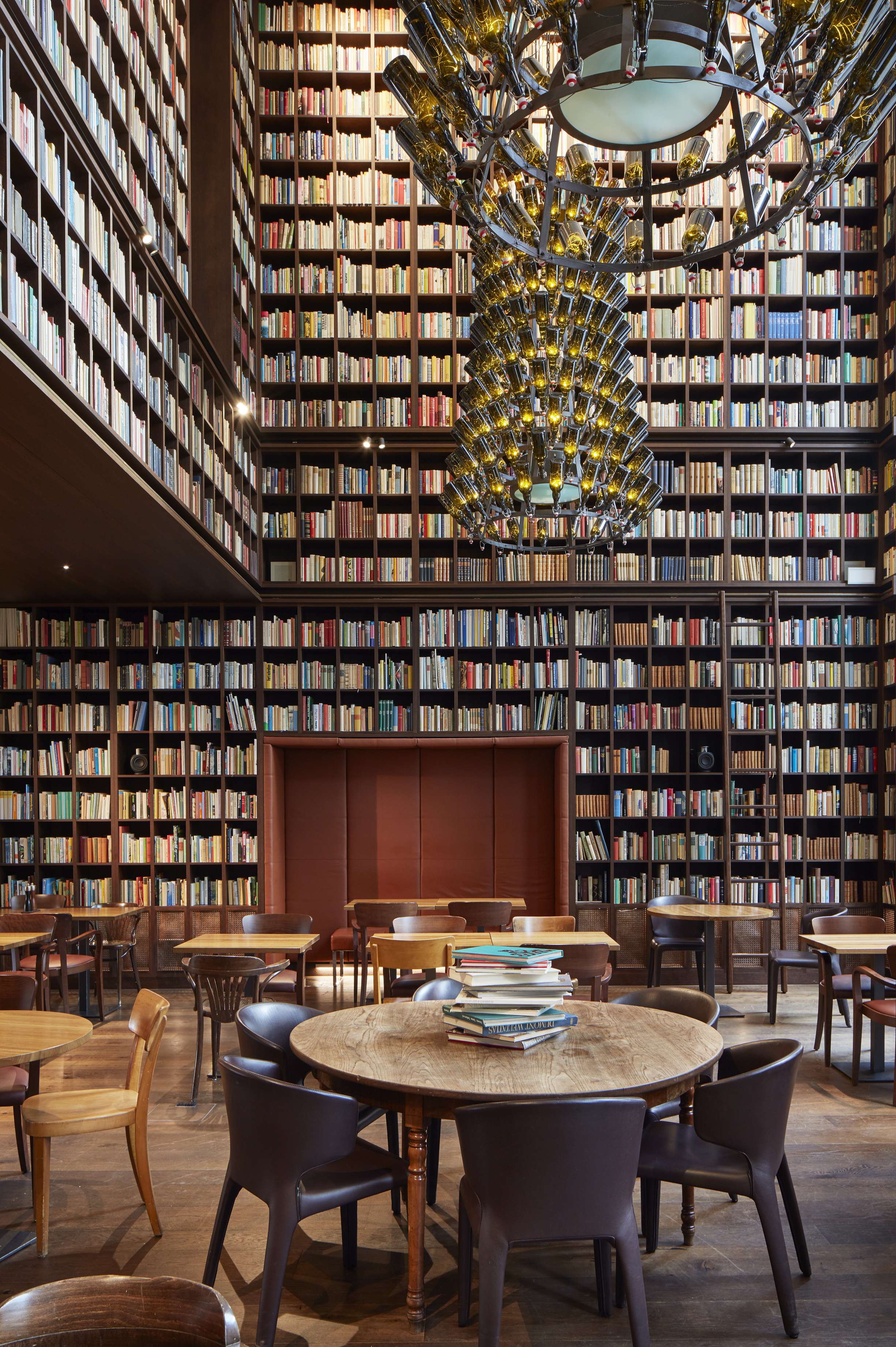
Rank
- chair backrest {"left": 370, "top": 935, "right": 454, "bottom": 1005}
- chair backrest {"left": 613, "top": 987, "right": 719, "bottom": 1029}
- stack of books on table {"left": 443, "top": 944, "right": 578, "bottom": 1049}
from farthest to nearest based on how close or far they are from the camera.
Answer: chair backrest {"left": 370, "top": 935, "right": 454, "bottom": 1005} → chair backrest {"left": 613, "top": 987, "right": 719, "bottom": 1029} → stack of books on table {"left": 443, "top": 944, "right": 578, "bottom": 1049}

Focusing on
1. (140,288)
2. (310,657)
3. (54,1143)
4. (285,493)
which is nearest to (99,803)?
(310,657)

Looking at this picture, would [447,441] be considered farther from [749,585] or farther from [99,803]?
[99,803]

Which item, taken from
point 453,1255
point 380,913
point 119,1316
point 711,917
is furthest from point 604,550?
point 119,1316

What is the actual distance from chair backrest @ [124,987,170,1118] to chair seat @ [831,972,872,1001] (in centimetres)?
394

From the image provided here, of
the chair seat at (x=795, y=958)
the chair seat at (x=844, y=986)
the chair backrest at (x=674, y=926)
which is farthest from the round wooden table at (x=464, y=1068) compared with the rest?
the chair backrest at (x=674, y=926)

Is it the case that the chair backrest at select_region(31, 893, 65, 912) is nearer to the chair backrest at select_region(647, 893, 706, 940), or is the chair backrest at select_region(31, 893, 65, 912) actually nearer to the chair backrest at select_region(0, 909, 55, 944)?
the chair backrest at select_region(0, 909, 55, 944)

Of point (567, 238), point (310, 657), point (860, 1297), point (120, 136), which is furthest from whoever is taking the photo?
point (310, 657)

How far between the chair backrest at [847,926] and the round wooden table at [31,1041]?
461 centimetres

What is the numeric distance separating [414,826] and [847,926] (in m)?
3.79

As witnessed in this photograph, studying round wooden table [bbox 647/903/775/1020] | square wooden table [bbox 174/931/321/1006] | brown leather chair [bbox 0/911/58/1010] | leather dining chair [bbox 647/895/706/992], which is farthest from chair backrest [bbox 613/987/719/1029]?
brown leather chair [bbox 0/911/58/1010]

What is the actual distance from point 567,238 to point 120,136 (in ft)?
8.05

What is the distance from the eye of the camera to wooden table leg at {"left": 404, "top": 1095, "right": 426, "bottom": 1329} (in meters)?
2.87

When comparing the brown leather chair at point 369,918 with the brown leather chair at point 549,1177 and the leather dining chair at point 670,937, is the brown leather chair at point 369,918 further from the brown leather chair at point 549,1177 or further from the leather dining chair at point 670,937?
the brown leather chair at point 549,1177

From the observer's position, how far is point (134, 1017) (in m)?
3.81
